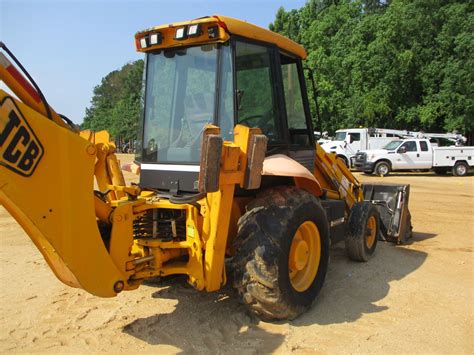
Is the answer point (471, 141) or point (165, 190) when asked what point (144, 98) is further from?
point (471, 141)

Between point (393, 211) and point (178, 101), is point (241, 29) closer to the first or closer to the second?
point (178, 101)

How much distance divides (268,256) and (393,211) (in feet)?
12.5

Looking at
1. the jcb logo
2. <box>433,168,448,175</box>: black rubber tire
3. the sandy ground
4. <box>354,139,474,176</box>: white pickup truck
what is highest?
the jcb logo

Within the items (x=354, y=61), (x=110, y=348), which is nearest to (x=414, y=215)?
(x=110, y=348)

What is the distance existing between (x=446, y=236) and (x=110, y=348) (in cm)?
637

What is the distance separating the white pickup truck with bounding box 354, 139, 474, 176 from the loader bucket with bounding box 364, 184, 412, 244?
13.9 meters

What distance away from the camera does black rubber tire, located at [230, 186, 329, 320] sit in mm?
3859

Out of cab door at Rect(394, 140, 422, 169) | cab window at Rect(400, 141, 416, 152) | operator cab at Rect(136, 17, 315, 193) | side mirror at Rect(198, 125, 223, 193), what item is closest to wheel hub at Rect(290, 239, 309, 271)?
operator cab at Rect(136, 17, 315, 193)

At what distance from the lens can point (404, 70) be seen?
2625 cm

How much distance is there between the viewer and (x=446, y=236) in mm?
7965

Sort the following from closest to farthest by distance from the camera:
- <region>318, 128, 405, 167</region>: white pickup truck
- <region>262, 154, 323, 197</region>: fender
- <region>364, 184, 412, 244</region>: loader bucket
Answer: <region>262, 154, 323, 197</region>: fender, <region>364, 184, 412, 244</region>: loader bucket, <region>318, 128, 405, 167</region>: white pickup truck

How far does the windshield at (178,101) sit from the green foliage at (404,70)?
22816 mm

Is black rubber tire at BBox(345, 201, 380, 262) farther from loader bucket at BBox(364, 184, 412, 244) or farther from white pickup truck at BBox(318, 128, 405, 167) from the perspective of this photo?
white pickup truck at BBox(318, 128, 405, 167)

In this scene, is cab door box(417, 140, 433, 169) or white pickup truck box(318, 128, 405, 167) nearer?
cab door box(417, 140, 433, 169)
